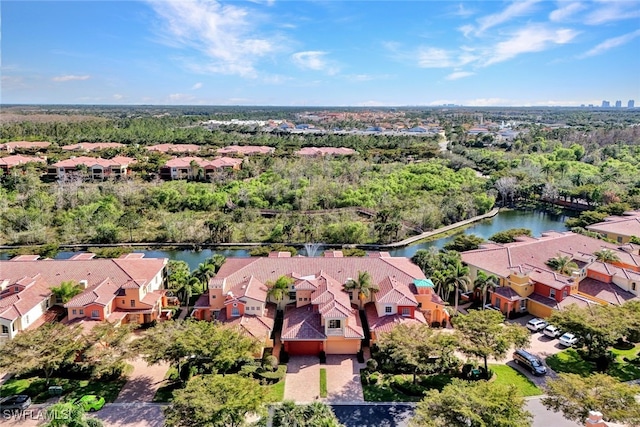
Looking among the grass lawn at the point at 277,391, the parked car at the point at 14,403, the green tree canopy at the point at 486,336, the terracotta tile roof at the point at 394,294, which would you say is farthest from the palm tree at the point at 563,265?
the parked car at the point at 14,403

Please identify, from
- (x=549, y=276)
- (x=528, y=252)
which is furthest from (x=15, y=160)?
(x=549, y=276)

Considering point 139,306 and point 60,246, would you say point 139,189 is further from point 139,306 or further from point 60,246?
point 139,306

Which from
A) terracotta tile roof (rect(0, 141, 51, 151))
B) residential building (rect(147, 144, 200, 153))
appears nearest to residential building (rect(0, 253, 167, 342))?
residential building (rect(147, 144, 200, 153))

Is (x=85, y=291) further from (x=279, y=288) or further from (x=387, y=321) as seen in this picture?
(x=387, y=321)

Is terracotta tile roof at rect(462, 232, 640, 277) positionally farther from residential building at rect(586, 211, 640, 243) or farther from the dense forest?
the dense forest

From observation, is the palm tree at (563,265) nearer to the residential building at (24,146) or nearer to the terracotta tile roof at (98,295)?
the terracotta tile roof at (98,295)

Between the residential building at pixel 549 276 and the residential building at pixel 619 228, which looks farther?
the residential building at pixel 619 228

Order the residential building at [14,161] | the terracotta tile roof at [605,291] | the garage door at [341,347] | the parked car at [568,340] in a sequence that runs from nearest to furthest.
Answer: the garage door at [341,347] < the parked car at [568,340] < the terracotta tile roof at [605,291] < the residential building at [14,161]
